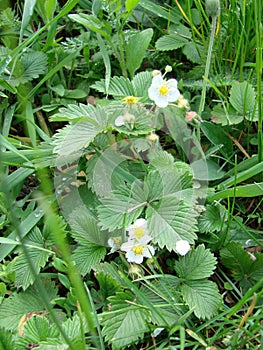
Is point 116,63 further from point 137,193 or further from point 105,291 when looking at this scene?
point 105,291

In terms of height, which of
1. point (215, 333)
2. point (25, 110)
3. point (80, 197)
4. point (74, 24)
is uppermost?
point (74, 24)

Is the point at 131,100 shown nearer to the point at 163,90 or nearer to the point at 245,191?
the point at 163,90

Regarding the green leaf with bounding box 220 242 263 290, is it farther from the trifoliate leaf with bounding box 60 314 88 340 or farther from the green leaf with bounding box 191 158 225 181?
the trifoliate leaf with bounding box 60 314 88 340

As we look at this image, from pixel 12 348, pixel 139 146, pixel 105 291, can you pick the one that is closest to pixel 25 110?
pixel 139 146

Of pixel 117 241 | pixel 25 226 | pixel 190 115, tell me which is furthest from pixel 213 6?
pixel 25 226

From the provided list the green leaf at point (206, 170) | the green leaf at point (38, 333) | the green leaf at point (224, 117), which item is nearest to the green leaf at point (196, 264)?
the green leaf at point (206, 170)

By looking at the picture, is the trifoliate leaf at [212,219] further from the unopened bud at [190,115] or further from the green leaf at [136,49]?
the green leaf at [136,49]

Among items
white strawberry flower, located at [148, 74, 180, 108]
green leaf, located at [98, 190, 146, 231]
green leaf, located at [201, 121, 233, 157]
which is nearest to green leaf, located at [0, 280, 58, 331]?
green leaf, located at [98, 190, 146, 231]
